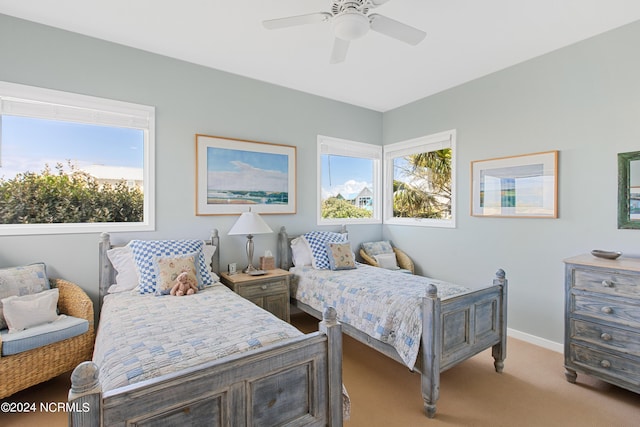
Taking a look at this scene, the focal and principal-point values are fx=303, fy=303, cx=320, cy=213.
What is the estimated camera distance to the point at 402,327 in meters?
2.21

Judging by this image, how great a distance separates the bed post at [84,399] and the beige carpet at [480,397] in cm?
146

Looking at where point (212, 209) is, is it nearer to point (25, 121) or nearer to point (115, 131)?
point (115, 131)

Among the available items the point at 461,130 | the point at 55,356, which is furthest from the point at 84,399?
the point at 461,130

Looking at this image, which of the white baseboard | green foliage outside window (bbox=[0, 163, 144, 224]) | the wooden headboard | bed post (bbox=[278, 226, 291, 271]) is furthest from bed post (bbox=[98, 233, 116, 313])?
the white baseboard

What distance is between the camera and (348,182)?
459 centimetres

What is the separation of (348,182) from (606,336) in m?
3.20

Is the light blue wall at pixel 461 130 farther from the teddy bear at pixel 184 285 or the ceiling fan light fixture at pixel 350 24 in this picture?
the ceiling fan light fixture at pixel 350 24

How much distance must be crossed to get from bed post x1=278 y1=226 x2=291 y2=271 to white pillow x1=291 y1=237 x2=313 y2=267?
0.24 ft

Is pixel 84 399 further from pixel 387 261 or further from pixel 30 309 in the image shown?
pixel 387 261

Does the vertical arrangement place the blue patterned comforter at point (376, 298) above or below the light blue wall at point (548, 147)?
below

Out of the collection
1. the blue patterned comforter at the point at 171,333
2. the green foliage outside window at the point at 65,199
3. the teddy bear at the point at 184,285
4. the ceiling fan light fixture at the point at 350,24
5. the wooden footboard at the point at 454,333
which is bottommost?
the wooden footboard at the point at 454,333

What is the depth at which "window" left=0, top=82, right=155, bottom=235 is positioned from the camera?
255 cm

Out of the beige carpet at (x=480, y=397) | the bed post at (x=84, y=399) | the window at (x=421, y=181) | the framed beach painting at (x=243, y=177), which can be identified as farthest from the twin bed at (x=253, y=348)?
the window at (x=421, y=181)

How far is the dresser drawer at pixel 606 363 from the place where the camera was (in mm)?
2121
